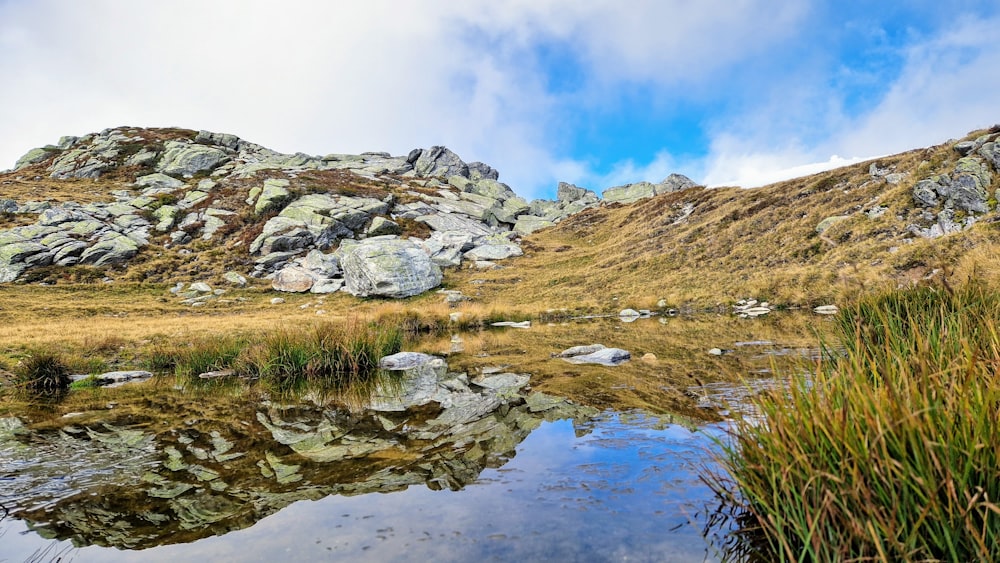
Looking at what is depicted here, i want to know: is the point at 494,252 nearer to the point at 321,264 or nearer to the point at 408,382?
the point at 321,264

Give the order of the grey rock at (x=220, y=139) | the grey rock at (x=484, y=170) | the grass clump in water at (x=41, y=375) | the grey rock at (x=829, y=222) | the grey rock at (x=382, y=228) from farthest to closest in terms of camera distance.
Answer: the grey rock at (x=484, y=170) → the grey rock at (x=220, y=139) → the grey rock at (x=382, y=228) → the grey rock at (x=829, y=222) → the grass clump in water at (x=41, y=375)

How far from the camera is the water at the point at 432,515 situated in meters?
4.35

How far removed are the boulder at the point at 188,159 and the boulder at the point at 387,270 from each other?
4756cm

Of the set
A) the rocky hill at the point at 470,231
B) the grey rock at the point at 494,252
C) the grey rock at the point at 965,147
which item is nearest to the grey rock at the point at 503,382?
the rocky hill at the point at 470,231

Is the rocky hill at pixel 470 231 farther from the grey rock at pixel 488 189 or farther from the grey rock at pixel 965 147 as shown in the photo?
the grey rock at pixel 488 189

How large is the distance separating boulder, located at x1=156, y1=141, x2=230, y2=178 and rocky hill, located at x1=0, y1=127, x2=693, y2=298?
0.20 metres

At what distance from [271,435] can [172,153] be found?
88.5m

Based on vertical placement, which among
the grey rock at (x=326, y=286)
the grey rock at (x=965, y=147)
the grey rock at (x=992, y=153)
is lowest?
the grey rock at (x=326, y=286)

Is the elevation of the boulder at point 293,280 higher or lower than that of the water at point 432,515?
higher

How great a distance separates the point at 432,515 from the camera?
16.7 ft

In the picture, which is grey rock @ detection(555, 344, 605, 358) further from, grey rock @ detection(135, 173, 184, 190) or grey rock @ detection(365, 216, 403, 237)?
grey rock @ detection(135, 173, 184, 190)

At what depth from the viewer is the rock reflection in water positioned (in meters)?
5.36

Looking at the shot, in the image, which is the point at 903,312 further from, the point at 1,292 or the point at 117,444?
the point at 1,292

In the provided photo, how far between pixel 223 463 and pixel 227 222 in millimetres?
56760
